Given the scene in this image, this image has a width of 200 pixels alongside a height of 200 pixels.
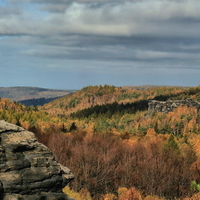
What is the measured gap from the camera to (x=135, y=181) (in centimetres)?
6247

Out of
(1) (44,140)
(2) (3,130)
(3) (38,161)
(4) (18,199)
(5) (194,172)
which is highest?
(2) (3,130)

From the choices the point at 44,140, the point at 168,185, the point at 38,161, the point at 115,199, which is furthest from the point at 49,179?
the point at 44,140

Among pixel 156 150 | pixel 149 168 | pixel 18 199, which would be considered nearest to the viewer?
pixel 18 199

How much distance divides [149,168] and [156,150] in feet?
73.6

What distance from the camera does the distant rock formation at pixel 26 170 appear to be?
1381 cm

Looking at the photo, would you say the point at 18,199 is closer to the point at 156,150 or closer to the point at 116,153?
the point at 116,153

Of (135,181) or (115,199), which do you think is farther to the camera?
(135,181)

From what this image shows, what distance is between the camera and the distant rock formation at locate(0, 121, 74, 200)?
544 inches

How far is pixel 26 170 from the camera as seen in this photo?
14477mm

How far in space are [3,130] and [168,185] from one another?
50578 mm

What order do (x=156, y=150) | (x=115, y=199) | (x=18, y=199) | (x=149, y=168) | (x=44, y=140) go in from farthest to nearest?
(x=156, y=150)
(x=44, y=140)
(x=149, y=168)
(x=115, y=199)
(x=18, y=199)

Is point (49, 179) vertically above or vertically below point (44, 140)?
above

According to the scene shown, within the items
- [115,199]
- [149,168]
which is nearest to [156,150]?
[149,168]

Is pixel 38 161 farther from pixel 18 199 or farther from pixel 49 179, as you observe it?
pixel 18 199
